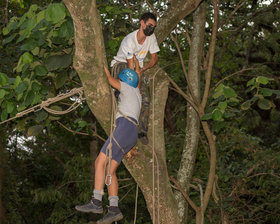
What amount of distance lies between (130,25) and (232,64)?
4269 mm

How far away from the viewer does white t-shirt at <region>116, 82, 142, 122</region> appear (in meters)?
2.89

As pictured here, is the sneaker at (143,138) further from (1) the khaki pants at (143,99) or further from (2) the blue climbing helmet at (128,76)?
(2) the blue climbing helmet at (128,76)

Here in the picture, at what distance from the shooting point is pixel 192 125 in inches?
191

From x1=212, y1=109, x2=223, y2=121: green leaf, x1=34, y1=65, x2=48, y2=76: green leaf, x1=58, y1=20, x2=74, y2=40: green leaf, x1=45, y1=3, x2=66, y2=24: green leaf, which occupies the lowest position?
x1=212, y1=109, x2=223, y2=121: green leaf

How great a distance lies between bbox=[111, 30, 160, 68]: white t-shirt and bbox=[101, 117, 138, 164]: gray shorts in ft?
1.59

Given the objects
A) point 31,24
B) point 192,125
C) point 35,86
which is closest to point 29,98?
point 35,86

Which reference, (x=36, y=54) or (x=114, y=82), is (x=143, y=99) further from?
(x=36, y=54)

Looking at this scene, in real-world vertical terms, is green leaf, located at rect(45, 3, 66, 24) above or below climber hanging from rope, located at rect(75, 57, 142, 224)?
above

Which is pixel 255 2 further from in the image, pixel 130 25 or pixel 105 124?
pixel 105 124

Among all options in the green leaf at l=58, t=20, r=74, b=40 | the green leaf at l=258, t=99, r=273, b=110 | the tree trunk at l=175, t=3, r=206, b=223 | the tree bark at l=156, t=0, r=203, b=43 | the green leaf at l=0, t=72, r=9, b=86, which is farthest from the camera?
the tree trunk at l=175, t=3, r=206, b=223

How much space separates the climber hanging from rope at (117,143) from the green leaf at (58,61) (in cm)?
39

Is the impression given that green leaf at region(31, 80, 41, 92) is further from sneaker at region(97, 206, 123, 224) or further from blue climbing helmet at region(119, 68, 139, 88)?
sneaker at region(97, 206, 123, 224)

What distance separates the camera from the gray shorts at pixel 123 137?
9.17ft

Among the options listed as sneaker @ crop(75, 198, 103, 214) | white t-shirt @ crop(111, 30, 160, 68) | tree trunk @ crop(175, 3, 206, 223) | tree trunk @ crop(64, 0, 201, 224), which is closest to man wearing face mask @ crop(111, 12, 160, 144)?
white t-shirt @ crop(111, 30, 160, 68)
